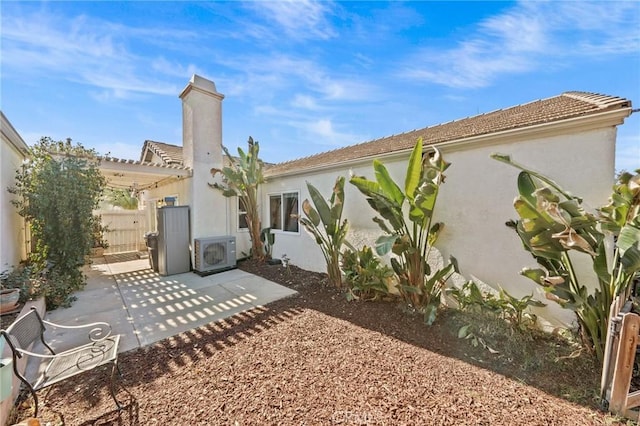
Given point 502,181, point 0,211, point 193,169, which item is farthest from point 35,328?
point 502,181

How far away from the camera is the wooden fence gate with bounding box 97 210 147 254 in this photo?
11.7m

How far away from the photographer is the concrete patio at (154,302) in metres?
4.39

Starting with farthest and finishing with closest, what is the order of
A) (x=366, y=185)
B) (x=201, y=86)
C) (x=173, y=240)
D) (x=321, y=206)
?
(x=201, y=86) → (x=173, y=240) → (x=321, y=206) → (x=366, y=185)

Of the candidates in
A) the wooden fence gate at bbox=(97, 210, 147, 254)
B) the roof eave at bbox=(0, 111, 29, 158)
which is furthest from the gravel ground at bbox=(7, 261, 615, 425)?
the wooden fence gate at bbox=(97, 210, 147, 254)

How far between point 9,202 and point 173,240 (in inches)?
141

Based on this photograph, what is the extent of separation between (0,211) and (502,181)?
9.95m

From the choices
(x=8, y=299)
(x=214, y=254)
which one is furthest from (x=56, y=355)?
(x=214, y=254)

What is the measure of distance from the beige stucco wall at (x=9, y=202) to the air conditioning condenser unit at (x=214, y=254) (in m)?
3.92

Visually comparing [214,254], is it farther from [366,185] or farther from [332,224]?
[366,185]

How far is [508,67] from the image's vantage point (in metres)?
6.08

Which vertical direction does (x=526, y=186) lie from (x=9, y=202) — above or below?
below

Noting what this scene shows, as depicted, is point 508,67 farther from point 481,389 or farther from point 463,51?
point 481,389

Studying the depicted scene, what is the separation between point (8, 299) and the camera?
420cm

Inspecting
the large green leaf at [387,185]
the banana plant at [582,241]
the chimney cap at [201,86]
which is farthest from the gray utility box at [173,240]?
the banana plant at [582,241]
